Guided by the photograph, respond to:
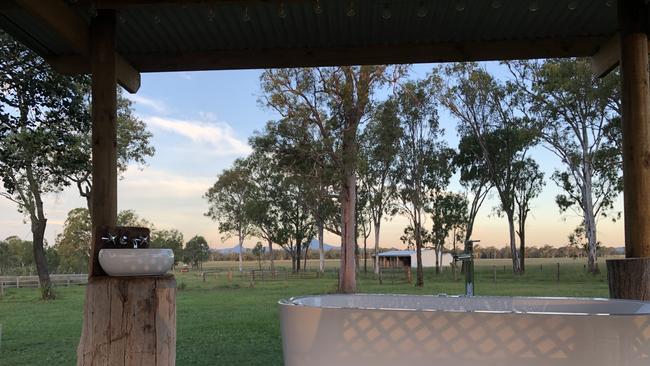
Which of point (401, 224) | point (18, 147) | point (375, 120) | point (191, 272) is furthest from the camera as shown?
point (191, 272)

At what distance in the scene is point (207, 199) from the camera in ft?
70.5

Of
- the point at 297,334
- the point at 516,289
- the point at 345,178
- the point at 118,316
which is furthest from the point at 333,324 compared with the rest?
the point at 516,289

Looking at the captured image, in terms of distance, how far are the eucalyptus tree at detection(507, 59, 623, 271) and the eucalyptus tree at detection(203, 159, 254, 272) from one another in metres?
9.17

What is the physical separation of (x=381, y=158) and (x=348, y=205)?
2.03 metres

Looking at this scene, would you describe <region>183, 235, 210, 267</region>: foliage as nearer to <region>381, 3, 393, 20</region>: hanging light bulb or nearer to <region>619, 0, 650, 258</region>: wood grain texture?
<region>381, 3, 393, 20</region>: hanging light bulb

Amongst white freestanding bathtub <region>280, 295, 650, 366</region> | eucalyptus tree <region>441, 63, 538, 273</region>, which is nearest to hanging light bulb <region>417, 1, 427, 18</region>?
white freestanding bathtub <region>280, 295, 650, 366</region>

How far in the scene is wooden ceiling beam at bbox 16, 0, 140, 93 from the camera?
2494mm

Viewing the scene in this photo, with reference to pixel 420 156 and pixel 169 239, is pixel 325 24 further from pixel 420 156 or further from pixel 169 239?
pixel 169 239

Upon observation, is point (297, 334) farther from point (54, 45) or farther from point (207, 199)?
point (207, 199)

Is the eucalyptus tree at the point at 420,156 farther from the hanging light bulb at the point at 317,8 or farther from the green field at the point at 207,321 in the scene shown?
the hanging light bulb at the point at 317,8

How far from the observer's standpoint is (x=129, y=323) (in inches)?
86.3

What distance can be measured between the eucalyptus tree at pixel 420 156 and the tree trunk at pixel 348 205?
2289mm

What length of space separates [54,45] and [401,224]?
13963 millimetres

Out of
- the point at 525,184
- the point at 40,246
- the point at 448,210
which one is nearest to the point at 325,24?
the point at 40,246
